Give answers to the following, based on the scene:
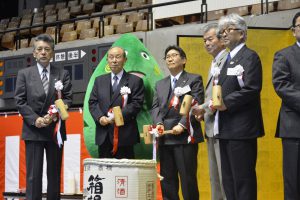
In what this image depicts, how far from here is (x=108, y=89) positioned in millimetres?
4680

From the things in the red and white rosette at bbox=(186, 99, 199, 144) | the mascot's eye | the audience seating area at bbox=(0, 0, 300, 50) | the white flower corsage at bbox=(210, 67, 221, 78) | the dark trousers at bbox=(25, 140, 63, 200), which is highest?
the audience seating area at bbox=(0, 0, 300, 50)

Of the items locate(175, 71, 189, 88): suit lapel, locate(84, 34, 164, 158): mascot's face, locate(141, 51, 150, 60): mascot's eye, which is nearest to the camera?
locate(175, 71, 189, 88): suit lapel

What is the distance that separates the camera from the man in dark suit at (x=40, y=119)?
4.52 m

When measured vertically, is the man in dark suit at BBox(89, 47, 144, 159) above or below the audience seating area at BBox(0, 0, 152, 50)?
below

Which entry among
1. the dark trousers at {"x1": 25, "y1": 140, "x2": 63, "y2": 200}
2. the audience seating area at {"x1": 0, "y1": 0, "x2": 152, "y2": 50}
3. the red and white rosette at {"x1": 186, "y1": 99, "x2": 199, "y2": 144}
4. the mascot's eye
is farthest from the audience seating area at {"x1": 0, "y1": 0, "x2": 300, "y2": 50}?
the dark trousers at {"x1": 25, "y1": 140, "x2": 63, "y2": 200}

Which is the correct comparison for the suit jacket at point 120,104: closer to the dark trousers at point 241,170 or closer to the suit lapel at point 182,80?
the suit lapel at point 182,80

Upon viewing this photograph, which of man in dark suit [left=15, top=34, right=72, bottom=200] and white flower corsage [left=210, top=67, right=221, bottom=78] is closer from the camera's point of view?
white flower corsage [left=210, top=67, right=221, bottom=78]

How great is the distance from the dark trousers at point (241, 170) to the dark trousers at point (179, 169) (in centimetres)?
51

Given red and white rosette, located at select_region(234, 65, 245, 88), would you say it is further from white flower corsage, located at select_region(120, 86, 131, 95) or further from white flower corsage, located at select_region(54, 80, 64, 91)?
white flower corsage, located at select_region(54, 80, 64, 91)

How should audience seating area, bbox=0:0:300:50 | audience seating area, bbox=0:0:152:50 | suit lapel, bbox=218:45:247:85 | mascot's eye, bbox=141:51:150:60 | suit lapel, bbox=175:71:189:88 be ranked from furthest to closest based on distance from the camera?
audience seating area, bbox=0:0:152:50 < audience seating area, bbox=0:0:300:50 < mascot's eye, bbox=141:51:150:60 < suit lapel, bbox=175:71:189:88 < suit lapel, bbox=218:45:247:85

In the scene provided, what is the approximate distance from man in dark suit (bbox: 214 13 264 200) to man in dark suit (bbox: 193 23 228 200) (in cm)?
12

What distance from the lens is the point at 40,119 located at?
449cm

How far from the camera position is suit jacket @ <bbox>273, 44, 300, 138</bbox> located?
11.6 feet

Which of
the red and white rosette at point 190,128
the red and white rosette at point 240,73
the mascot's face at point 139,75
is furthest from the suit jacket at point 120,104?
the red and white rosette at point 240,73
